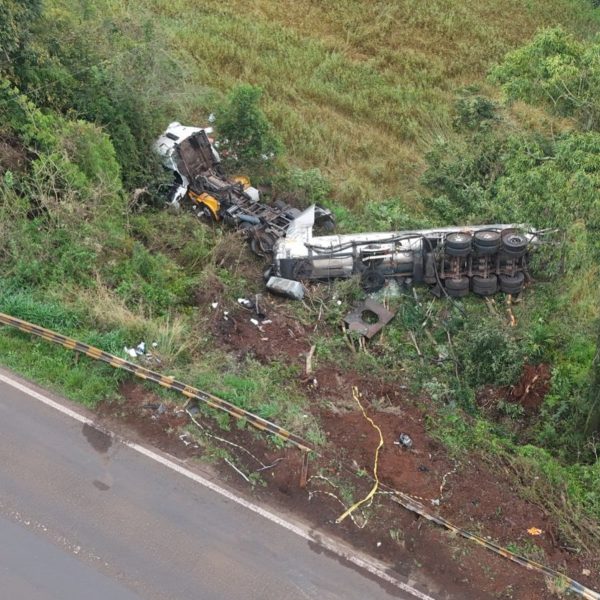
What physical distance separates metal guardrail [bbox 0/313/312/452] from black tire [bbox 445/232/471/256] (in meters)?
6.35

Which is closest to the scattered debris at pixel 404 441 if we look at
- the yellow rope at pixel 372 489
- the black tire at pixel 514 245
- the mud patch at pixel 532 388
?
the yellow rope at pixel 372 489

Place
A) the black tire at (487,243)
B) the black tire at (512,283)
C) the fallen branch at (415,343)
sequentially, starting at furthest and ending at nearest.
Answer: the black tire at (512,283), the black tire at (487,243), the fallen branch at (415,343)

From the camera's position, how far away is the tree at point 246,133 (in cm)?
1862

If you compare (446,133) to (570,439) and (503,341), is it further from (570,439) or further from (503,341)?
(570,439)

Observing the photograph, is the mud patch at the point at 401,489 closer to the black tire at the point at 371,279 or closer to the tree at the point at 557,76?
the black tire at the point at 371,279

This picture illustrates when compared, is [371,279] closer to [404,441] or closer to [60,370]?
[404,441]

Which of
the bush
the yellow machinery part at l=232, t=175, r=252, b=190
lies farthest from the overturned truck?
the yellow machinery part at l=232, t=175, r=252, b=190

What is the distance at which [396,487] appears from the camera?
10.3 meters

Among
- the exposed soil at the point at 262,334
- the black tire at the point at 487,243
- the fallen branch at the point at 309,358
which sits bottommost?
the fallen branch at the point at 309,358

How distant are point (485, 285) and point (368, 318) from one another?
8.97ft

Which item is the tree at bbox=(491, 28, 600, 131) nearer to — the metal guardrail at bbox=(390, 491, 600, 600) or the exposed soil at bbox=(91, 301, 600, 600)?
the exposed soil at bbox=(91, 301, 600, 600)

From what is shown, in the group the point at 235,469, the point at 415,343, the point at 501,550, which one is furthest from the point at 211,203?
the point at 501,550

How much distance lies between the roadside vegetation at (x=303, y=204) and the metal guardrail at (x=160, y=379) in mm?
221

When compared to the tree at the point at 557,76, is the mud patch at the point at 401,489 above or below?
below
